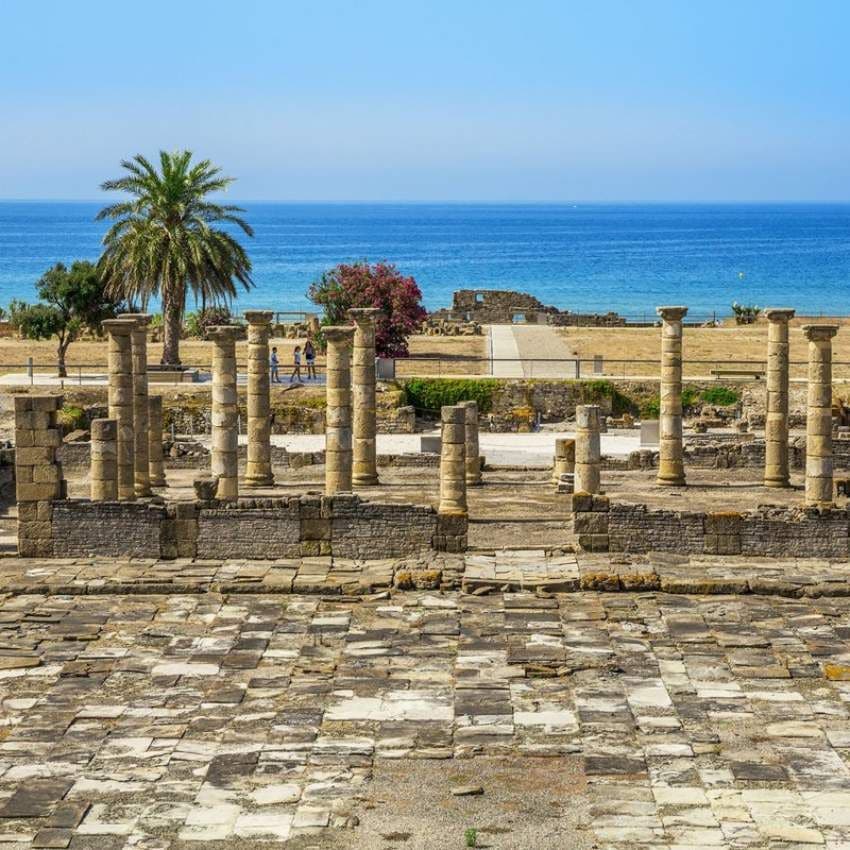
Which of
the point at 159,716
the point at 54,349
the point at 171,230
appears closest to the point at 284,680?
the point at 159,716

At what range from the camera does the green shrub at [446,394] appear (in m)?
54.7

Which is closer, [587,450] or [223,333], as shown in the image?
[587,450]

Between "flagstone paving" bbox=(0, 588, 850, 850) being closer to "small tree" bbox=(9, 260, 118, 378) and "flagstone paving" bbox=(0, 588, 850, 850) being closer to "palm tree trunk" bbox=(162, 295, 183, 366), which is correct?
"palm tree trunk" bbox=(162, 295, 183, 366)

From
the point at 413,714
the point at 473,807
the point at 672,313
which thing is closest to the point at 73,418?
the point at 672,313

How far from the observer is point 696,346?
68.4 metres

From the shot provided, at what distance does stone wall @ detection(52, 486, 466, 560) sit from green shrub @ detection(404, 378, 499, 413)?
70.3 ft

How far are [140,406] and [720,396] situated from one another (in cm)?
2108

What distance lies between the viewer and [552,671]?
85.7 feet

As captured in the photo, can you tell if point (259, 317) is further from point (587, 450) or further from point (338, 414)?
point (587, 450)

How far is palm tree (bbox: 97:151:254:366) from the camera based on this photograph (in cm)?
5266

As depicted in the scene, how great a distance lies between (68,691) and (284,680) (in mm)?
2766

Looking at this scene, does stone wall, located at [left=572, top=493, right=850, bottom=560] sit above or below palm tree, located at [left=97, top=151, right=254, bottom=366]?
below

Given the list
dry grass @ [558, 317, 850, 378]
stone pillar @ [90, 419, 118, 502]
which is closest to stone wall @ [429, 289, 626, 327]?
dry grass @ [558, 317, 850, 378]

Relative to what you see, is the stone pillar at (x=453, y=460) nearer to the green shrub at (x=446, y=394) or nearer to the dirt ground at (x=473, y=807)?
the dirt ground at (x=473, y=807)
